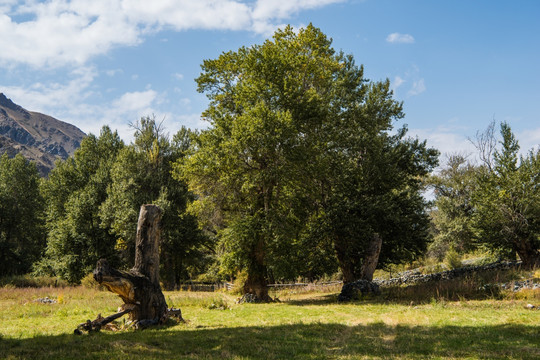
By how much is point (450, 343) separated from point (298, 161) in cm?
1256

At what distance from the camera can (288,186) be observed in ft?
71.4

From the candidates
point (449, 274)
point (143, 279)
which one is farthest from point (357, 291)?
point (143, 279)

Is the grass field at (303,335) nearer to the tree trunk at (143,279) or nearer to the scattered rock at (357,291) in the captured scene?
the tree trunk at (143,279)

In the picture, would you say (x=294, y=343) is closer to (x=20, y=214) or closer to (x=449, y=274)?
(x=449, y=274)

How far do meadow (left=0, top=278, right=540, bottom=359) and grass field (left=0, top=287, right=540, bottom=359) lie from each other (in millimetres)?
22

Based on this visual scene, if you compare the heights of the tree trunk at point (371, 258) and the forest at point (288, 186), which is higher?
the forest at point (288, 186)

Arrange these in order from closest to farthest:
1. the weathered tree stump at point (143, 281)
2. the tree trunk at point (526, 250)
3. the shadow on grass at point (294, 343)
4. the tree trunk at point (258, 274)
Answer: the shadow on grass at point (294, 343) < the weathered tree stump at point (143, 281) < the tree trunk at point (258, 274) < the tree trunk at point (526, 250)

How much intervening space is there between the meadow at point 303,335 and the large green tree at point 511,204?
48.9 ft

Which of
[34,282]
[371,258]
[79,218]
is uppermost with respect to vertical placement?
[79,218]

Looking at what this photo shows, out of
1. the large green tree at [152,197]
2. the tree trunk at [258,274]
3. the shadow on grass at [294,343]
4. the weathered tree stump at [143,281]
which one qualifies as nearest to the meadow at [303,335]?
the shadow on grass at [294,343]

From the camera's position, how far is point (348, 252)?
998 inches

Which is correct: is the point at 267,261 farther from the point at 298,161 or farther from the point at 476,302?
the point at 476,302

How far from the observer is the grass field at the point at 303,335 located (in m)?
7.84

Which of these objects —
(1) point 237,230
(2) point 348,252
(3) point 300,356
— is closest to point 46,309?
(1) point 237,230
